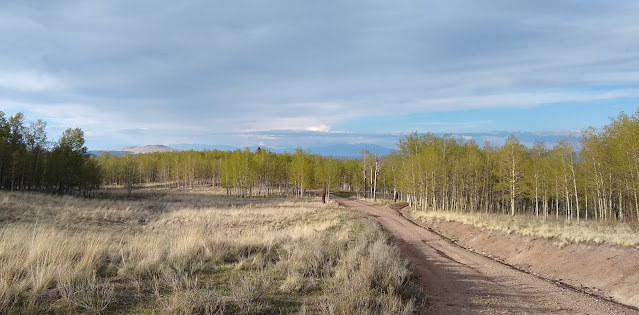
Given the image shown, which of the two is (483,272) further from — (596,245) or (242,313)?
(242,313)

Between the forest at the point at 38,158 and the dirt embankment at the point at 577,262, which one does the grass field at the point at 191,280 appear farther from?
the forest at the point at 38,158

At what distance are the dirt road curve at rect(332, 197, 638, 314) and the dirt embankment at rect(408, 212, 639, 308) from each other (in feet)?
3.83

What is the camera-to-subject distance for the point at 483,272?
43.1ft

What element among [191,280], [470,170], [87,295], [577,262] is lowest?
[577,262]

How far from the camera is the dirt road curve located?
8.46 metres

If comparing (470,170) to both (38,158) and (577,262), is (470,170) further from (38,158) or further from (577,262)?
(38,158)

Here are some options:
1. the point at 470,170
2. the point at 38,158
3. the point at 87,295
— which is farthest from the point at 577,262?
the point at 38,158

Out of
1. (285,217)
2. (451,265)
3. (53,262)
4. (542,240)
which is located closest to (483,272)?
(451,265)

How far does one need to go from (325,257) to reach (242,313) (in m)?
4.81

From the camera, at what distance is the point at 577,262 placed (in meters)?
13.6

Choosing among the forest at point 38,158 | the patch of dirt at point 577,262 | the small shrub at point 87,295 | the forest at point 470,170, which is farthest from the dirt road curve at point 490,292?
A: the forest at point 38,158

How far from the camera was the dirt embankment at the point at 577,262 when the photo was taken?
10.9 m

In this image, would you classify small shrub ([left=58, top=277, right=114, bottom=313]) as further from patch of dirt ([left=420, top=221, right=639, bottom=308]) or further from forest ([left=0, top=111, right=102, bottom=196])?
forest ([left=0, top=111, right=102, bottom=196])

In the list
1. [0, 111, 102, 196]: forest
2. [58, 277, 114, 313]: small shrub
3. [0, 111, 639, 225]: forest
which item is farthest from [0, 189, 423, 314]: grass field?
[0, 111, 102, 196]: forest
